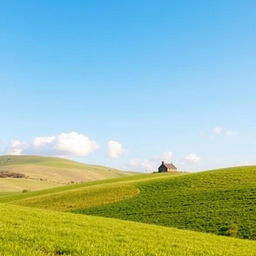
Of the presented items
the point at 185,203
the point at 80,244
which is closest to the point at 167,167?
the point at 185,203

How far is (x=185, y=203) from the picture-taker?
4922 centimetres

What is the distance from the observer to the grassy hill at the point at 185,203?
38.3 metres

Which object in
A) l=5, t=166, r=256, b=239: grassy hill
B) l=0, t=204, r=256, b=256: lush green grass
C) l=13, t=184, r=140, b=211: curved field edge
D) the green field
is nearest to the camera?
l=0, t=204, r=256, b=256: lush green grass

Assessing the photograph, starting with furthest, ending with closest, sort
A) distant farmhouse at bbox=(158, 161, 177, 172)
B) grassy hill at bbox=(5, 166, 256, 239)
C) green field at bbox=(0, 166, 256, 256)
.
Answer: distant farmhouse at bbox=(158, 161, 177, 172) → grassy hill at bbox=(5, 166, 256, 239) → green field at bbox=(0, 166, 256, 256)

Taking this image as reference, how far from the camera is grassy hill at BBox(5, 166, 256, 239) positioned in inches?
1509

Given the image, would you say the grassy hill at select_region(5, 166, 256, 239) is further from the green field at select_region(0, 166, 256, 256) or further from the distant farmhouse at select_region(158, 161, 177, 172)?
the distant farmhouse at select_region(158, 161, 177, 172)

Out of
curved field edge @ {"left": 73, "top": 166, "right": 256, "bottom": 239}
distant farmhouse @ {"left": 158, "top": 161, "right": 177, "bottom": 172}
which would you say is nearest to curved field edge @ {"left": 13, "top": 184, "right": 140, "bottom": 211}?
curved field edge @ {"left": 73, "top": 166, "right": 256, "bottom": 239}

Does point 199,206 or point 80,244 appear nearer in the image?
point 80,244

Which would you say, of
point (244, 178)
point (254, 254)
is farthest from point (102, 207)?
point (254, 254)

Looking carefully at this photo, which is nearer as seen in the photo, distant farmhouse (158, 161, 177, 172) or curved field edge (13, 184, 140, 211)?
curved field edge (13, 184, 140, 211)

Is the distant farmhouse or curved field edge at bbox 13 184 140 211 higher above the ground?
the distant farmhouse

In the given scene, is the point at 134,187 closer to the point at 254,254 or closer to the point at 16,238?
the point at 254,254

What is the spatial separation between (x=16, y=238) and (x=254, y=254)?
11.5 m

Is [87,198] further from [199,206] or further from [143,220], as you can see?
[199,206]
